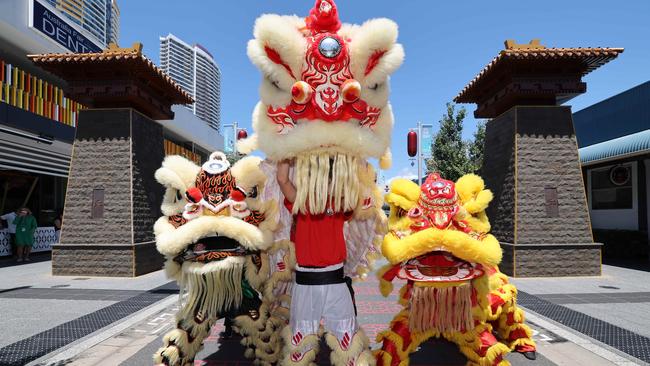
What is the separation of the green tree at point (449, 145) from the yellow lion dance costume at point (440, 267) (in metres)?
14.2

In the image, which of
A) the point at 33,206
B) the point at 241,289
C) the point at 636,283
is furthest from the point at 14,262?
the point at 636,283

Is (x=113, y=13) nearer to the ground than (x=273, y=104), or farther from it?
farther from it

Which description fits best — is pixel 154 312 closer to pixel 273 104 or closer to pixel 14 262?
pixel 273 104

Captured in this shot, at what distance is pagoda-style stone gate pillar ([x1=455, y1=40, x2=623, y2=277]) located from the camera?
24.4 feet

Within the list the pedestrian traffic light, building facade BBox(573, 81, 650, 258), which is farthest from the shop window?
the pedestrian traffic light

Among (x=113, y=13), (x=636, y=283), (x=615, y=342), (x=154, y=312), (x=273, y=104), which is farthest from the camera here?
(x=113, y=13)

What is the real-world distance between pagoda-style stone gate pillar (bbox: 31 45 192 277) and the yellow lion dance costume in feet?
21.7

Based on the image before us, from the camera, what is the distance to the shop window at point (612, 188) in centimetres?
1130

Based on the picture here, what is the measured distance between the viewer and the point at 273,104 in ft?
7.79

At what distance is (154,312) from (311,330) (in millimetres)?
3552

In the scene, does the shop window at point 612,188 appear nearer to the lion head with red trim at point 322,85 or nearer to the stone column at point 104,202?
the lion head with red trim at point 322,85

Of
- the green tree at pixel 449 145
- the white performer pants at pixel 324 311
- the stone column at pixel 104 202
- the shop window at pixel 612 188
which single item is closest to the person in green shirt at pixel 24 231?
the stone column at pixel 104 202

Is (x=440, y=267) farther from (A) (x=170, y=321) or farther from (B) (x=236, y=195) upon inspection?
(A) (x=170, y=321)

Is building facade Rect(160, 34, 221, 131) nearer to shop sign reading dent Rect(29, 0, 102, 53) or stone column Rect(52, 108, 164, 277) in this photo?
shop sign reading dent Rect(29, 0, 102, 53)
